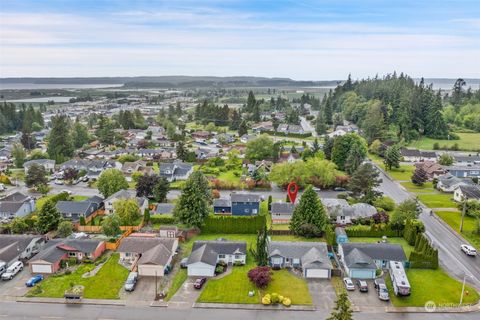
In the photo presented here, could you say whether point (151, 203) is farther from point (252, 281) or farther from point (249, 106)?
point (249, 106)

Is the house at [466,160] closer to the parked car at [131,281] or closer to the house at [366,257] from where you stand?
the house at [366,257]

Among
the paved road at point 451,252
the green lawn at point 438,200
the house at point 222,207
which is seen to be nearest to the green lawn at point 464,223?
the paved road at point 451,252

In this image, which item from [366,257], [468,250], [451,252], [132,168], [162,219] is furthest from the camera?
[132,168]

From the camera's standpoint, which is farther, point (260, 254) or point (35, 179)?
point (35, 179)

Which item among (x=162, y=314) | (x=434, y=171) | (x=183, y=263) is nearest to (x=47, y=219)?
(x=183, y=263)

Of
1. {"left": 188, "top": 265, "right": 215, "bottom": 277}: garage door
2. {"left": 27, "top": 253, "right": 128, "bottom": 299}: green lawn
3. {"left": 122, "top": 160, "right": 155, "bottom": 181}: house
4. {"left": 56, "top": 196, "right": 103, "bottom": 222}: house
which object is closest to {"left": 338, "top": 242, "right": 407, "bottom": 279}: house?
{"left": 188, "top": 265, "right": 215, "bottom": 277}: garage door

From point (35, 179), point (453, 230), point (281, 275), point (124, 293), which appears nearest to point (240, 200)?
point (281, 275)

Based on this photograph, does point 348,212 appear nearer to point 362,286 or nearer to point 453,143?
point 362,286
